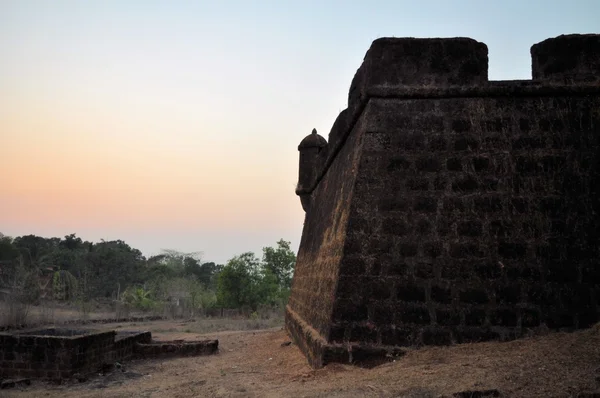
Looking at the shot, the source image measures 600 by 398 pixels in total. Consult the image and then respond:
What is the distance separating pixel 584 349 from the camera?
4.08 metres

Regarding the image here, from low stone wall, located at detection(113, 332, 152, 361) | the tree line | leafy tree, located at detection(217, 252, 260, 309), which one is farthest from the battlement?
leafy tree, located at detection(217, 252, 260, 309)

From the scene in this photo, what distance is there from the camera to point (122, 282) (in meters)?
43.8

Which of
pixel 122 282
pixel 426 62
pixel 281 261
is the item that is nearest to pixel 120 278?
pixel 122 282

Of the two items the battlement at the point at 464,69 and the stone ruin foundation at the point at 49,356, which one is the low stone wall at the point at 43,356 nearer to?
the stone ruin foundation at the point at 49,356

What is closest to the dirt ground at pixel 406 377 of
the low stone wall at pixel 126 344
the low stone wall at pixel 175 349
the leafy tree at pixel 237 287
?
the low stone wall at pixel 126 344

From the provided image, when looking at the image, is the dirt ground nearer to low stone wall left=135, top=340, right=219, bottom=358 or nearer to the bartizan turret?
low stone wall left=135, top=340, right=219, bottom=358

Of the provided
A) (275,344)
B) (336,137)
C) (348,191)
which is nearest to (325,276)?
(348,191)

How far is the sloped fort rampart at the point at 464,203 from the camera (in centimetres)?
525

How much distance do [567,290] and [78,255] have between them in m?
48.5

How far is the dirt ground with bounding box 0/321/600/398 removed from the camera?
3.63 metres

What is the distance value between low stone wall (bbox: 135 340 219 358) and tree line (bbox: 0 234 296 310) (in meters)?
9.17

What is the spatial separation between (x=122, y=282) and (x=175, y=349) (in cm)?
3685

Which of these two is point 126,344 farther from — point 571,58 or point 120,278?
point 120,278

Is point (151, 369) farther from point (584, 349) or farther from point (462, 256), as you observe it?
point (584, 349)
